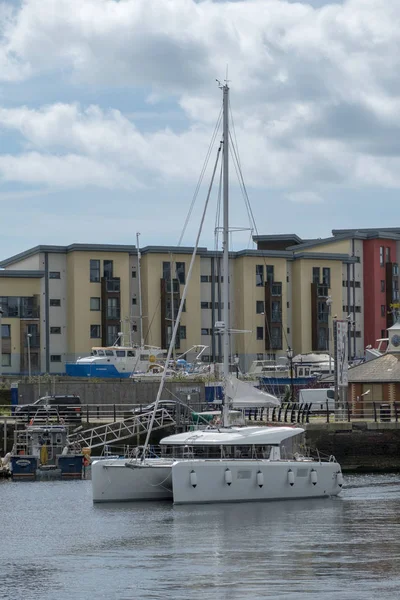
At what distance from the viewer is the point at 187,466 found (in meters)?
40.9

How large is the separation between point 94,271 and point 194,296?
33.4 ft

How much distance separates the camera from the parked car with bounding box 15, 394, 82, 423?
204 feet

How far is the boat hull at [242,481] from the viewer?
1618 inches

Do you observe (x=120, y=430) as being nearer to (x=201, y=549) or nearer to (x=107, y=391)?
(x=107, y=391)

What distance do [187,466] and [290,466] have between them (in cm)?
420

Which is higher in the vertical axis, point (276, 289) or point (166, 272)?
point (166, 272)

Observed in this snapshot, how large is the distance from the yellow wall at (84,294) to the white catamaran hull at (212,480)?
6428 centimetres

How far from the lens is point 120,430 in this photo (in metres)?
59.8

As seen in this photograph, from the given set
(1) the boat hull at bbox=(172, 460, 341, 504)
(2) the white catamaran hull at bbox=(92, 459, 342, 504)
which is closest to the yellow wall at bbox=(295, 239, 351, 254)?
(2) the white catamaran hull at bbox=(92, 459, 342, 504)

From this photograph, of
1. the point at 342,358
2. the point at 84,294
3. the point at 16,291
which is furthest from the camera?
the point at 84,294

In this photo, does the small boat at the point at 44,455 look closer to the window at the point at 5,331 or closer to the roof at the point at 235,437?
the roof at the point at 235,437

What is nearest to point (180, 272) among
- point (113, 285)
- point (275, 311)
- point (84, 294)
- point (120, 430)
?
point (113, 285)

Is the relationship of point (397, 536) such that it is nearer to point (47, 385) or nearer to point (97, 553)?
point (97, 553)

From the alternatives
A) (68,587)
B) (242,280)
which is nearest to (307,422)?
(68,587)
